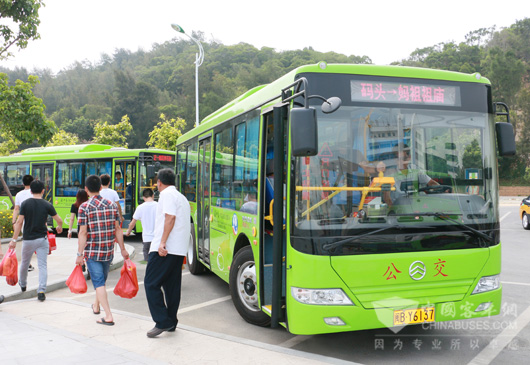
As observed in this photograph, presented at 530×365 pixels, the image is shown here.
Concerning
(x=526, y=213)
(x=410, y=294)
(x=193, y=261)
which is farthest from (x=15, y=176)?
(x=526, y=213)

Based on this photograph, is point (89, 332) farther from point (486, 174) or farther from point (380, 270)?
point (486, 174)

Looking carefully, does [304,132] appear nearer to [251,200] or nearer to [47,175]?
[251,200]

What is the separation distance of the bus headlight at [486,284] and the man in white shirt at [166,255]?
3.16m

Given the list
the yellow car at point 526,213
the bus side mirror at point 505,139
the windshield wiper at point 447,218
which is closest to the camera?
the windshield wiper at point 447,218

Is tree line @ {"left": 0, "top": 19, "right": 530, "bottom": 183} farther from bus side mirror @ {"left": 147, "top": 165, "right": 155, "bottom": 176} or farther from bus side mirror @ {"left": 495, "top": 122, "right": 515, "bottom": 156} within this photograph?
bus side mirror @ {"left": 495, "top": 122, "right": 515, "bottom": 156}

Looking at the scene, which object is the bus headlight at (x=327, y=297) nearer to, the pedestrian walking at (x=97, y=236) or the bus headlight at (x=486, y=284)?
the bus headlight at (x=486, y=284)

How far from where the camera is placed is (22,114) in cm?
1303

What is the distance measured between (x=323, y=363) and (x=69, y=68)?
168172mm

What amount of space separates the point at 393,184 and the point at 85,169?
1411 centimetres

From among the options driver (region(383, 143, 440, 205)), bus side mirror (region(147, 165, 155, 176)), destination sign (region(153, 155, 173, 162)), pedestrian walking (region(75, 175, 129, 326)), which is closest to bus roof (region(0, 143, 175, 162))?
destination sign (region(153, 155, 173, 162))

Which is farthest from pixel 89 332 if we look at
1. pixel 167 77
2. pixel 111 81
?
pixel 111 81

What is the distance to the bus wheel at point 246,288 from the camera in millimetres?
5812

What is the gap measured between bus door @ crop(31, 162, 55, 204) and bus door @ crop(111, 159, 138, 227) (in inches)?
127

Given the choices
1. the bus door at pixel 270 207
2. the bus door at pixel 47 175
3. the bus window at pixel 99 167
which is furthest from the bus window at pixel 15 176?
the bus door at pixel 270 207
